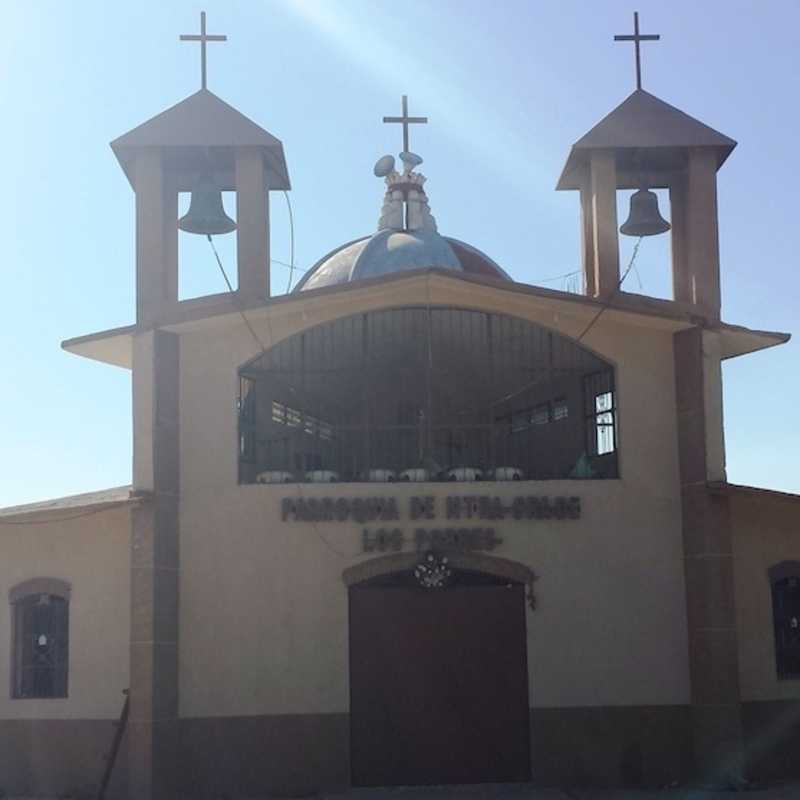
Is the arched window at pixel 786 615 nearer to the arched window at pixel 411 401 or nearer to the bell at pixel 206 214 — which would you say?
the arched window at pixel 411 401

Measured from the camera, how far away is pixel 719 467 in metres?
15.8

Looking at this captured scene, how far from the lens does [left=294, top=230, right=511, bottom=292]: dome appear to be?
20.8 metres

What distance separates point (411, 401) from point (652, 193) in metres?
4.21

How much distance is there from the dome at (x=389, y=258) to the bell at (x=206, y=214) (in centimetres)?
376

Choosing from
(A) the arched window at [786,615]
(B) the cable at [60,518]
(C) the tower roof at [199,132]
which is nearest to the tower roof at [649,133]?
(C) the tower roof at [199,132]

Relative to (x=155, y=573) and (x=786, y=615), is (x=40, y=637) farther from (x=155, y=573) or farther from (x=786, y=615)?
(x=786, y=615)

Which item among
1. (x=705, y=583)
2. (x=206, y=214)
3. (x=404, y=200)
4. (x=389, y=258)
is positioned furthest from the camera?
(x=404, y=200)

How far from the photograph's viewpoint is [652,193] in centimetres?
1733

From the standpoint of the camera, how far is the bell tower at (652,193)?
1648cm

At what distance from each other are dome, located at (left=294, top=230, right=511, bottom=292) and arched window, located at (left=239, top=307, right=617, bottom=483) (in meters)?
3.79

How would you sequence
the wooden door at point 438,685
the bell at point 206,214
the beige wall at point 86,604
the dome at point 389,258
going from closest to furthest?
1. the wooden door at point 438,685
2. the beige wall at point 86,604
3. the bell at point 206,214
4. the dome at point 389,258

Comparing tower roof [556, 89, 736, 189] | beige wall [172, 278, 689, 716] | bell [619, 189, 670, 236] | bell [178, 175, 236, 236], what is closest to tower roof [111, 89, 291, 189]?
bell [178, 175, 236, 236]

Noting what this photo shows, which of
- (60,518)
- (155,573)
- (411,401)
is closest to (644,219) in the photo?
(411,401)

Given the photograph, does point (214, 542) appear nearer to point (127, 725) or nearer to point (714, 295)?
point (127, 725)
